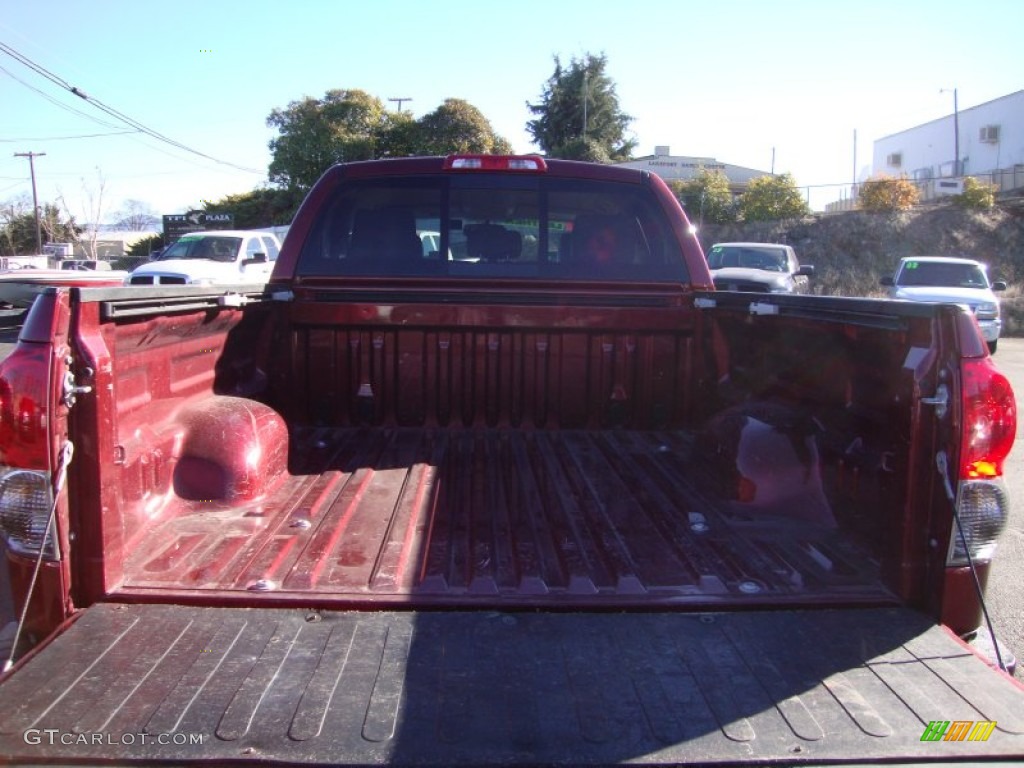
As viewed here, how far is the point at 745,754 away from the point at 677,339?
103 inches

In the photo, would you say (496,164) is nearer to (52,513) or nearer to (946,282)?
(52,513)

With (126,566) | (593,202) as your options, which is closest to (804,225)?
(593,202)

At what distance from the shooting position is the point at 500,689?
7.13 feet

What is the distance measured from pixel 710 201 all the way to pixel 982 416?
3694cm

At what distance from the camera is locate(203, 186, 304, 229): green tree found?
40219 mm

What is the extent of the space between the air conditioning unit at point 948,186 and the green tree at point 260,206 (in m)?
29.4

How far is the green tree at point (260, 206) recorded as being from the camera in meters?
40.2

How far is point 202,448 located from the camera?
10.6 ft

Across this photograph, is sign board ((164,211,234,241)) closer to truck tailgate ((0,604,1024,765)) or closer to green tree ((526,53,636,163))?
green tree ((526,53,636,163))

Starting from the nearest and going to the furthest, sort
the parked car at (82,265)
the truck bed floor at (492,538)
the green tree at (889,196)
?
1. the truck bed floor at (492,538)
2. the parked car at (82,265)
3. the green tree at (889,196)

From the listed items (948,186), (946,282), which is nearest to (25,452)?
(946,282)

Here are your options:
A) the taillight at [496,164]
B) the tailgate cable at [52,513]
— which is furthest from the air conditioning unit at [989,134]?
the tailgate cable at [52,513]

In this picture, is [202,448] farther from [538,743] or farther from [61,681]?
[538,743]

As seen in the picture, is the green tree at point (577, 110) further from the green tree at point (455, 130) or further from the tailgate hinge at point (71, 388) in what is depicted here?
the tailgate hinge at point (71, 388)
